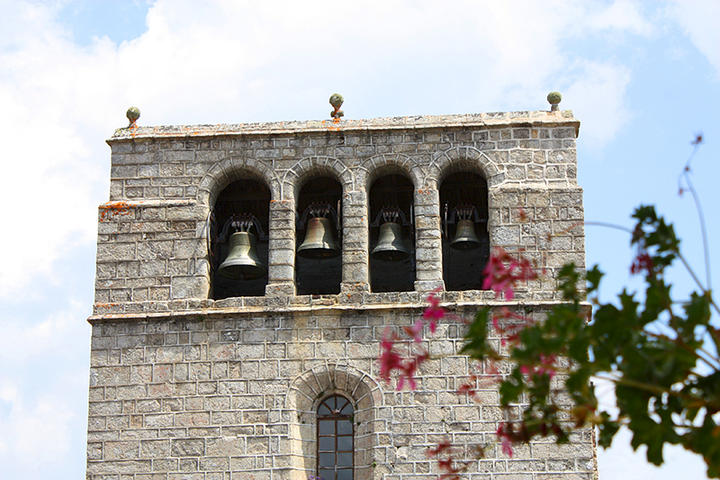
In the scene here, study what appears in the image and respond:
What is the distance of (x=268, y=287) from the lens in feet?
57.4

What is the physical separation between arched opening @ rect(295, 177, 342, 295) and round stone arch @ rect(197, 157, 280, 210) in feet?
2.12

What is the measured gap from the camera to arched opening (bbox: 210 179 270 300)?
1794 cm

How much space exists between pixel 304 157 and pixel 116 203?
281 centimetres

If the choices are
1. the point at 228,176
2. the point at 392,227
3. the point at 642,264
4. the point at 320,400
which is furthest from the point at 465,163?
the point at 642,264

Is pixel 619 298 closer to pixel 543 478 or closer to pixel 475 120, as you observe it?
pixel 543 478

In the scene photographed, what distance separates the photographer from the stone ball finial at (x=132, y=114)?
62.2 feet

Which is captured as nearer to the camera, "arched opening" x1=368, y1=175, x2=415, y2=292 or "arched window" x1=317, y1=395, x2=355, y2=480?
"arched window" x1=317, y1=395, x2=355, y2=480

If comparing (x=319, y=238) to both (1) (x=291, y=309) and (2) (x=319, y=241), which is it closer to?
(2) (x=319, y=241)

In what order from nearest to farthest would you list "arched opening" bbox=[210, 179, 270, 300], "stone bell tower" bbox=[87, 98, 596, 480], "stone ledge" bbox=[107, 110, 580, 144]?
"stone bell tower" bbox=[87, 98, 596, 480], "arched opening" bbox=[210, 179, 270, 300], "stone ledge" bbox=[107, 110, 580, 144]

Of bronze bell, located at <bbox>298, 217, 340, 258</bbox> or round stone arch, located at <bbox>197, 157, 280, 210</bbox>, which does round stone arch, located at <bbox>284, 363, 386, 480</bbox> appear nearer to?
bronze bell, located at <bbox>298, 217, 340, 258</bbox>

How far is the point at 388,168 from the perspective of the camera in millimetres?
18359

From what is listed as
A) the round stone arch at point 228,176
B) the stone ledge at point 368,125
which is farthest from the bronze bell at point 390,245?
the round stone arch at point 228,176

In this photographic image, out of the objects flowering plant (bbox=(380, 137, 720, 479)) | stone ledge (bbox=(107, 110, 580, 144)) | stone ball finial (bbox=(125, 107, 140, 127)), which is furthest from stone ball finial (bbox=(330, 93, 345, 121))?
flowering plant (bbox=(380, 137, 720, 479))

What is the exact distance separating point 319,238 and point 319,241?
0.17ft
